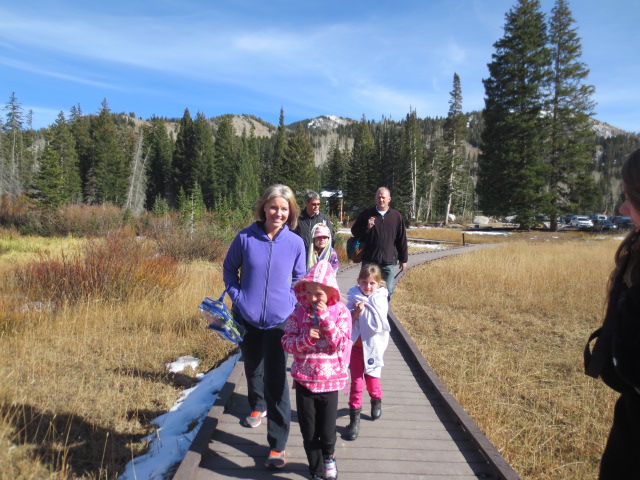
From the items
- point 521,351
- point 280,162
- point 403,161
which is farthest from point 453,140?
point 521,351

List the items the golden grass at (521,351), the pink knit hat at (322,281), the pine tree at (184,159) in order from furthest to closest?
the pine tree at (184,159), the golden grass at (521,351), the pink knit hat at (322,281)

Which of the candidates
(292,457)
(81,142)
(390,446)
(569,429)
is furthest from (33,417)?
(81,142)

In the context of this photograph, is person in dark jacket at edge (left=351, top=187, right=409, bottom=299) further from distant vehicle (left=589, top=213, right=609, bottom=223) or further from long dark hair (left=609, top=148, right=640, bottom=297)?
distant vehicle (left=589, top=213, right=609, bottom=223)

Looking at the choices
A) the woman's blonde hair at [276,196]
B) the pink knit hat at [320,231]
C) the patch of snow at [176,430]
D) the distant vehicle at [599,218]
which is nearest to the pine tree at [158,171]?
the distant vehicle at [599,218]

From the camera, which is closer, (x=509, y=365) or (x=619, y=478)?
(x=619, y=478)

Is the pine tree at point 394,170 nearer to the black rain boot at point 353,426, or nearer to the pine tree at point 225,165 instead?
the pine tree at point 225,165

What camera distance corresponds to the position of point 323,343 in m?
2.59

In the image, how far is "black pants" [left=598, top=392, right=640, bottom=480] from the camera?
4.48 ft

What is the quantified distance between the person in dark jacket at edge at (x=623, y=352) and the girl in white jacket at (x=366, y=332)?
200cm

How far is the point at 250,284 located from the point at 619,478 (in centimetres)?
237

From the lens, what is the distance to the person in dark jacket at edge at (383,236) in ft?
16.9

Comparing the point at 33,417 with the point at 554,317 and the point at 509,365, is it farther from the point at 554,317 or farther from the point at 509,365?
the point at 554,317

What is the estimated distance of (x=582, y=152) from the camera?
1153 inches

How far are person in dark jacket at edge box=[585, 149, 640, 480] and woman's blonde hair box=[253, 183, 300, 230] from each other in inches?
85.6
